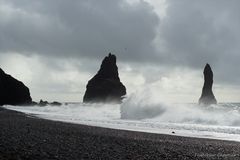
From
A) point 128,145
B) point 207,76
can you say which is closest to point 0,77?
point 207,76

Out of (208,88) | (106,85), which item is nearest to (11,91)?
(106,85)

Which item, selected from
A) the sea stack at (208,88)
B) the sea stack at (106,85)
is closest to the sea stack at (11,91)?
the sea stack at (106,85)

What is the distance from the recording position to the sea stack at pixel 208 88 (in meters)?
141

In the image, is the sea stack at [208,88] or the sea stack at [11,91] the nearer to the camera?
the sea stack at [11,91]

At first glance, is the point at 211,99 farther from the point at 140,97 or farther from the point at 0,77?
the point at 140,97

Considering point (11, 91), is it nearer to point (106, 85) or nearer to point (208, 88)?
point (106, 85)

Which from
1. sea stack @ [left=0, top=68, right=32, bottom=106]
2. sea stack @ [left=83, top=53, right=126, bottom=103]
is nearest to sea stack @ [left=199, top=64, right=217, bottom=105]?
sea stack @ [left=83, top=53, right=126, bottom=103]

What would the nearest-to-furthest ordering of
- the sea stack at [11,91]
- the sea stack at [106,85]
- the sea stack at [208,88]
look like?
the sea stack at [11,91] < the sea stack at [208,88] < the sea stack at [106,85]

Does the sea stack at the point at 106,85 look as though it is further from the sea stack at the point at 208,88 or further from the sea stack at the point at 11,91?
the sea stack at the point at 208,88

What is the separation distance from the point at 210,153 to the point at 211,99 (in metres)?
123

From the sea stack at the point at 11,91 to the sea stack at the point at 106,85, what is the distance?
23567 millimetres

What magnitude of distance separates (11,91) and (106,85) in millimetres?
32387

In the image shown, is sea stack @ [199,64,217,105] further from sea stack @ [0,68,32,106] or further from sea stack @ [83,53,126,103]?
sea stack @ [0,68,32,106]

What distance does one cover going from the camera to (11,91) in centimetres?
13712
